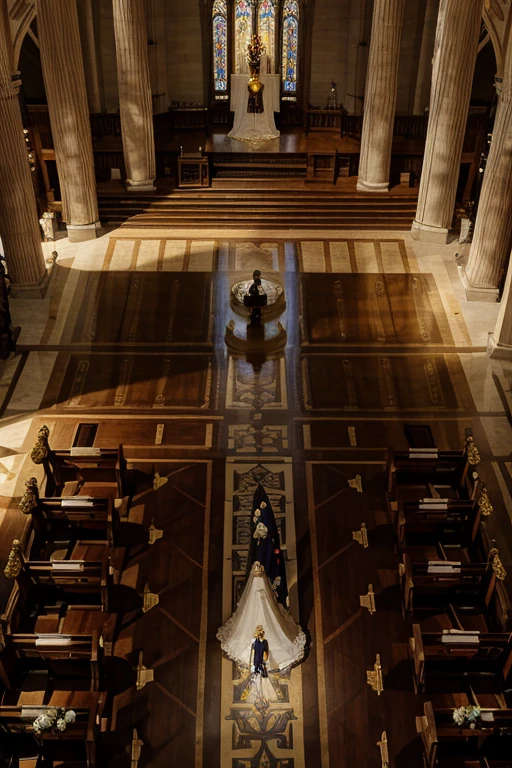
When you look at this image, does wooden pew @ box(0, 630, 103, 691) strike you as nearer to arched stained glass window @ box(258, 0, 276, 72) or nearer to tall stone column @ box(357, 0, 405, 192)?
tall stone column @ box(357, 0, 405, 192)

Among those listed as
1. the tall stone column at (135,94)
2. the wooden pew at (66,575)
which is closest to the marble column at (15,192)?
the tall stone column at (135,94)

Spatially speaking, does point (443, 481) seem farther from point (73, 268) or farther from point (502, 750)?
point (73, 268)

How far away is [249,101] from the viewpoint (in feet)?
82.5

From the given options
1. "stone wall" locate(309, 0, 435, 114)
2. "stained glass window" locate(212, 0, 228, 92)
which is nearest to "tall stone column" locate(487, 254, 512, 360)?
"stone wall" locate(309, 0, 435, 114)

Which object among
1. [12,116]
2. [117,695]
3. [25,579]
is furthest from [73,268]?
[117,695]

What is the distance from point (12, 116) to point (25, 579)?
9.95m

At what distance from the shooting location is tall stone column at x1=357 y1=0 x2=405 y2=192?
68.0 feet

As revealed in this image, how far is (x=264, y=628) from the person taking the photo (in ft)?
36.6

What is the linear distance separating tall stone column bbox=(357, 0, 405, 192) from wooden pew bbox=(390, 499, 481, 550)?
1165 centimetres

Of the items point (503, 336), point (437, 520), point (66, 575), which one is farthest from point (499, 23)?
point (66, 575)

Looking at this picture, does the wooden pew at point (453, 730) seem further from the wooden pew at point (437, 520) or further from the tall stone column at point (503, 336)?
the tall stone column at point (503, 336)

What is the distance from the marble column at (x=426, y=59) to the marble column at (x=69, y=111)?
9.62m

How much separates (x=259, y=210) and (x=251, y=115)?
4.87 metres

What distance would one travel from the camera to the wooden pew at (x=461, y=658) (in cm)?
1091
